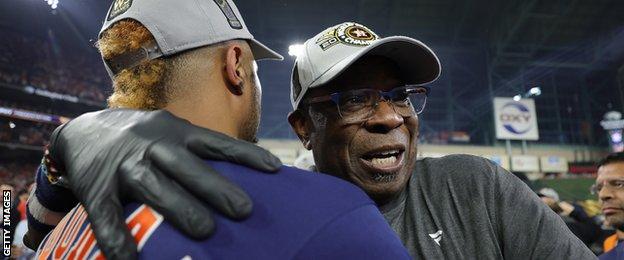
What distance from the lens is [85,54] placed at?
72.2 ft

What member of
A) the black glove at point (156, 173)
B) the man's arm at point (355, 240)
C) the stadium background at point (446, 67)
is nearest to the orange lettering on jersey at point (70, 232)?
the black glove at point (156, 173)

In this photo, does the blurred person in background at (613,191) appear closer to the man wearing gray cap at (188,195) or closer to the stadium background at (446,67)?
the man wearing gray cap at (188,195)

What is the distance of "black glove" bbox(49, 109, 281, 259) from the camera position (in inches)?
32.3

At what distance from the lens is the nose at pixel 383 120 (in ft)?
5.49

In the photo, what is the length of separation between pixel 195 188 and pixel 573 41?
23.7m

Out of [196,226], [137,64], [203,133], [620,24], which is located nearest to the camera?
[196,226]

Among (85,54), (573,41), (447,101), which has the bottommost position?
(447,101)

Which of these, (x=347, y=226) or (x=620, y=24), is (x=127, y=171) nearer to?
(x=347, y=226)

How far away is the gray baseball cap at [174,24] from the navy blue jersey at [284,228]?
44 centimetres

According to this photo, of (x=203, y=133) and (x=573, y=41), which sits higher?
(x=203, y=133)

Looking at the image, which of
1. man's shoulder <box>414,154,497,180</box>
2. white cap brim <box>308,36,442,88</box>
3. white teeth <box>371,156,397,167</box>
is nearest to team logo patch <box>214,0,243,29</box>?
white cap brim <box>308,36,442,88</box>

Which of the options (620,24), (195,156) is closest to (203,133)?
(195,156)

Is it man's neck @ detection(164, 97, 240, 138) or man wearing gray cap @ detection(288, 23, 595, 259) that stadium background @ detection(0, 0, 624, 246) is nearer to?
man wearing gray cap @ detection(288, 23, 595, 259)

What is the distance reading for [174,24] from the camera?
4.06ft
